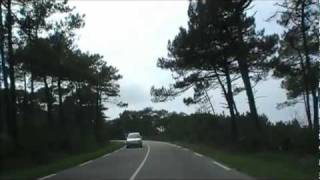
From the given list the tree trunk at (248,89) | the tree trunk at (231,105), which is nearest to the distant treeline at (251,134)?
the tree trunk at (231,105)

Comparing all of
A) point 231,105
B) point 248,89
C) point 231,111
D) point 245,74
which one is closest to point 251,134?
point 248,89

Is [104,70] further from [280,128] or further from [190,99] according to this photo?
[280,128]

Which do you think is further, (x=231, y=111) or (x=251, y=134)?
(x=231, y=111)

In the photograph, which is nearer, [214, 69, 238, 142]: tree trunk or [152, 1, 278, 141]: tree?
[152, 1, 278, 141]: tree

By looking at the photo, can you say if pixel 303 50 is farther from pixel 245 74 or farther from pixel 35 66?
pixel 35 66

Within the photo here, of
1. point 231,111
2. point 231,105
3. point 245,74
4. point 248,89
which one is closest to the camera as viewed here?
point 248,89

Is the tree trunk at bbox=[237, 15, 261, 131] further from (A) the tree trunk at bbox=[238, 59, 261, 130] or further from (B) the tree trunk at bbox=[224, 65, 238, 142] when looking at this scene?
(B) the tree trunk at bbox=[224, 65, 238, 142]

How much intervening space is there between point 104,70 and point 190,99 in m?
34.4

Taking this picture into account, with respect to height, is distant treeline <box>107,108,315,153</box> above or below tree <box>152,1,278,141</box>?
below

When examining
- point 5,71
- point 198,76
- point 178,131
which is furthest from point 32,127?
point 178,131

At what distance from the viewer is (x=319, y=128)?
35188mm

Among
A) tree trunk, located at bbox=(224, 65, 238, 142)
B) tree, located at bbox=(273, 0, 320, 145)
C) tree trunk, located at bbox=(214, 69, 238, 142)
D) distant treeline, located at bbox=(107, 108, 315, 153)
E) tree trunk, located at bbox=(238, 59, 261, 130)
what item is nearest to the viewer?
tree, located at bbox=(273, 0, 320, 145)

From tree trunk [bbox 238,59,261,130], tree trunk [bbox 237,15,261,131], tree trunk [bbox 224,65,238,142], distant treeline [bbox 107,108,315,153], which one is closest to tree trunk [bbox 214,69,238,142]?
tree trunk [bbox 224,65,238,142]

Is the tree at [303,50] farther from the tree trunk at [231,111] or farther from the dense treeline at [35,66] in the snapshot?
the dense treeline at [35,66]
